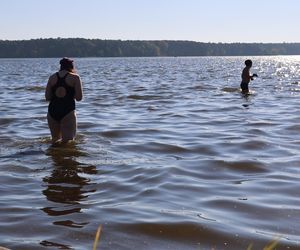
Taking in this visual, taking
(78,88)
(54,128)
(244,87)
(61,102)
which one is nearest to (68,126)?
(54,128)

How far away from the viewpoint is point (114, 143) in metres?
9.41

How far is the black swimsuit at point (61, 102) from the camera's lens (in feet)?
28.9

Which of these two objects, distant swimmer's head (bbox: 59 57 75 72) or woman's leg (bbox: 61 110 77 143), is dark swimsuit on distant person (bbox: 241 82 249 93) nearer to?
woman's leg (bbox: 61 110 77 143)

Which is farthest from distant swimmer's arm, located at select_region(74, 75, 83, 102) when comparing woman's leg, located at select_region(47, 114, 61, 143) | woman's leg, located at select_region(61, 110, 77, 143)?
woman's leg, located at select_region(47, 114, 61, 143)

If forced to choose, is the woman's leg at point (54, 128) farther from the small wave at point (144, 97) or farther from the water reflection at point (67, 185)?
the small wave at point (144, 97)

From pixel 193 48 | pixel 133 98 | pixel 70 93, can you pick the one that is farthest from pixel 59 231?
pixel 193 48

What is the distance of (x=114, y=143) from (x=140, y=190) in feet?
11.1

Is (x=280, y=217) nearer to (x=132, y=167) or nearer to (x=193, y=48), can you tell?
(x=132, y=167)

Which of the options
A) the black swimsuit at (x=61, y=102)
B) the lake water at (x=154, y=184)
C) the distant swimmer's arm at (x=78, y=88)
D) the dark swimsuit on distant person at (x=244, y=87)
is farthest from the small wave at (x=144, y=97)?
the distant swimmer's arm at (x=78, y=88)

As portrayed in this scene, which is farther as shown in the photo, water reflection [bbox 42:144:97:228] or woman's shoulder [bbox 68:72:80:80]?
woman's shoulder [bbox 68:72:80:80]

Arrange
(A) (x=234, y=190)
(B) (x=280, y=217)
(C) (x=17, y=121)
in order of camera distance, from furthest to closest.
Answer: (C) (x=17, y=121)
(A) (x=234, y=190)
(B) (x=280, y=217)

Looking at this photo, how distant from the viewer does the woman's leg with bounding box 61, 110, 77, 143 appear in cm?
906

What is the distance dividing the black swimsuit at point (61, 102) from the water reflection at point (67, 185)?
2.39ft

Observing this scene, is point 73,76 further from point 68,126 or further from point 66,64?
point 68,126
